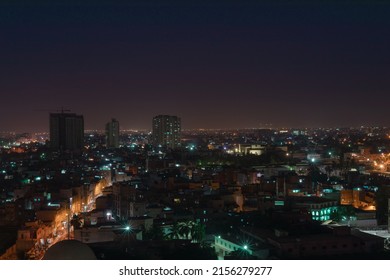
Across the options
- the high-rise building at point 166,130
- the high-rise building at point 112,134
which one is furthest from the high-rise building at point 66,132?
the high-rise building at point 166,130

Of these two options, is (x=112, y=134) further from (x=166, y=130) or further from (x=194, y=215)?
(x=194, y=215)

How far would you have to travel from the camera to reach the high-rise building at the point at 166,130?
82.7 ft

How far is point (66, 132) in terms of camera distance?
2089 centimetres

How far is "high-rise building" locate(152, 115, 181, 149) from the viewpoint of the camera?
992 inches

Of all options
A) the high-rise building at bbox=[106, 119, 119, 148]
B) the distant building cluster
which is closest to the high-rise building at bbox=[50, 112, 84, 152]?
the high-rise building at bbox=[106, 119, 119, 148]

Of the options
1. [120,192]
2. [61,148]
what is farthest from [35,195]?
[61,148]

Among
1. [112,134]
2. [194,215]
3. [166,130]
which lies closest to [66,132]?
[112,134]

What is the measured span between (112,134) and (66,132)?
157 inches

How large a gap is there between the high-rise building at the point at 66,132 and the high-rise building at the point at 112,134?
8.56 ft

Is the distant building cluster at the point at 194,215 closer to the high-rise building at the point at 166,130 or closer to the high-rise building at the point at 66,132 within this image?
the high-rise building at the point at 66,132

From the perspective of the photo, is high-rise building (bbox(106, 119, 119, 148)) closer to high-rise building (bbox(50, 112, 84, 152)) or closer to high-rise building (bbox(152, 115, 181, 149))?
high-rise building (bbox(152, 115, 181, 149))

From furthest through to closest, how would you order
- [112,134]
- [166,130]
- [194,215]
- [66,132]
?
[166,130]
[112,134]
[66,132]
[194,215]
